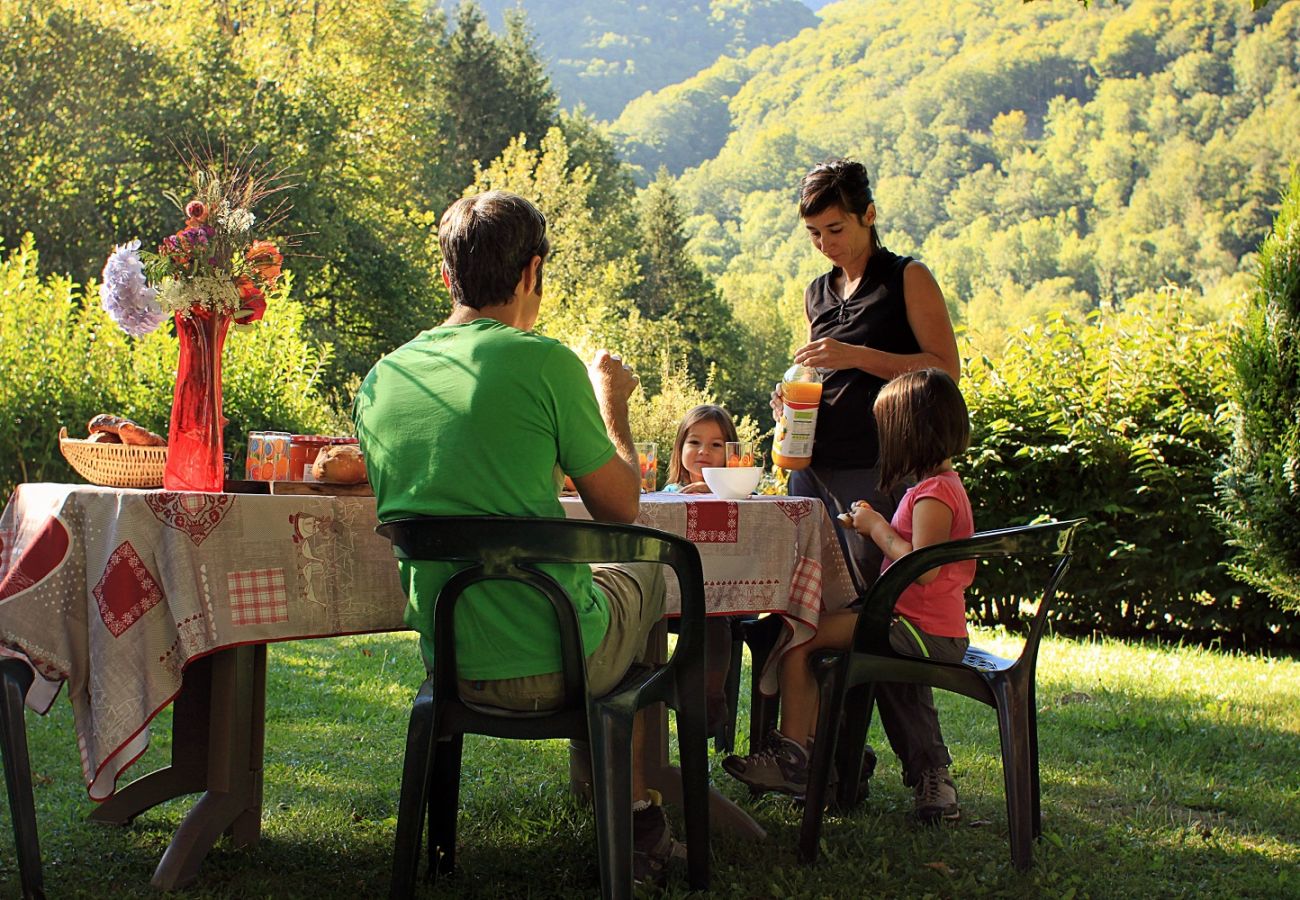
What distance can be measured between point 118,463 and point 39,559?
0.30 metres

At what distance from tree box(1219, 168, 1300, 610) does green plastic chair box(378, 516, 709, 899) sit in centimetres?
444

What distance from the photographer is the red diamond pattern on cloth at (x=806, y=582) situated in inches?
108

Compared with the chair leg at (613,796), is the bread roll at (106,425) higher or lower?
higher

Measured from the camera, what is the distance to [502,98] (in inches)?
1500

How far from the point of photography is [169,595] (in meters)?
2.18

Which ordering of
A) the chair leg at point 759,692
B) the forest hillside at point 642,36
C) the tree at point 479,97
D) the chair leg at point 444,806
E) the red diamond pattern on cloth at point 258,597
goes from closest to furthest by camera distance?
the red diamond pattern on cloth at point 258,597
the chair leg at point 444,806
the chair leg at point 759,692
the tree at point 479,97
the forest hillside at point 642,36

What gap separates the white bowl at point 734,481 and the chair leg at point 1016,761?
69cm

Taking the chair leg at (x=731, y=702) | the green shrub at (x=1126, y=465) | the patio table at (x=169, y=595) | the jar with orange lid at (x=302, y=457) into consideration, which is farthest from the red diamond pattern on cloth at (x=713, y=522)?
the green shrub at (x=1126, y=465)

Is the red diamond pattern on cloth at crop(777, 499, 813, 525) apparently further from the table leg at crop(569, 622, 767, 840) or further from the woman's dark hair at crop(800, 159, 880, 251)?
the woman's dark hair at crop(800, 159, 880, 251)

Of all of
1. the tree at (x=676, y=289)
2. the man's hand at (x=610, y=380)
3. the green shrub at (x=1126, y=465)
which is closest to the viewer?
the man's hand at (x=610, y=380)

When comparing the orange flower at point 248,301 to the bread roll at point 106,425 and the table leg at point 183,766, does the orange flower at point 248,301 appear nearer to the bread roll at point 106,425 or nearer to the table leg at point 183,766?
the bread roll at point 106,425

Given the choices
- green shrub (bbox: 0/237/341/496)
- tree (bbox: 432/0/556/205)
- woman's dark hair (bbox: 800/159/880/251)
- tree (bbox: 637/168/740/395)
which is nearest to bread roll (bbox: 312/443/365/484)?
woman's dark hair (bbox: 800/159/880/251)

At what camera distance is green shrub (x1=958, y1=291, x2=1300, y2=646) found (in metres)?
6.39

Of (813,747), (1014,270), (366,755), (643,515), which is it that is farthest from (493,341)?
(1014,270)
